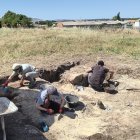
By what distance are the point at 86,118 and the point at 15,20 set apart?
41.8 m

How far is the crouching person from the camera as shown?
10.4 m

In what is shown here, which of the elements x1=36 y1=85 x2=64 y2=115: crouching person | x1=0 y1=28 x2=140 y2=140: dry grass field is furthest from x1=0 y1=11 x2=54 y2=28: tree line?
x1=36 y1=85 x2=64 y2=115: crouching person

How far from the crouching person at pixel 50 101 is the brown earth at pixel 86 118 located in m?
0.18

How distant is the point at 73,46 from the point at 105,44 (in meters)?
1.74

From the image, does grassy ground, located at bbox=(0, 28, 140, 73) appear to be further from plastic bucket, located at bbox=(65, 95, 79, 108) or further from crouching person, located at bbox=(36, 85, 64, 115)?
crouching person, located at bbox=(36, 85, 64, 115)

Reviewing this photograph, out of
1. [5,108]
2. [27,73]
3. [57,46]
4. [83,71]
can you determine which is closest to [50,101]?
[27,73]

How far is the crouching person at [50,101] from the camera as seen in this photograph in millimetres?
10398

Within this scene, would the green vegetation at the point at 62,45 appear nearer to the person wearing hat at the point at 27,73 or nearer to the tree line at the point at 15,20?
the person wearing hat at the point at 27,73

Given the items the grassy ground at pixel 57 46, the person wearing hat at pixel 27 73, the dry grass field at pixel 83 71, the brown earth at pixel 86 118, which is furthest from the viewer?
the grassy ground at pixel 57 46

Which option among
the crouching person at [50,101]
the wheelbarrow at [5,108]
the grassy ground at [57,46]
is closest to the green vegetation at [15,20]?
the grassy ground at [57,46]

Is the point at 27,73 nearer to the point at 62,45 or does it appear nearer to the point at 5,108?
the point at 5,108

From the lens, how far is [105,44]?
20.3 m

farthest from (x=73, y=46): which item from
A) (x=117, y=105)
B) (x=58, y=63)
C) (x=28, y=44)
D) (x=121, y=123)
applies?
(x=121, y=123)

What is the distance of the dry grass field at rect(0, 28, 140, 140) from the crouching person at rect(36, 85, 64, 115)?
23cm
